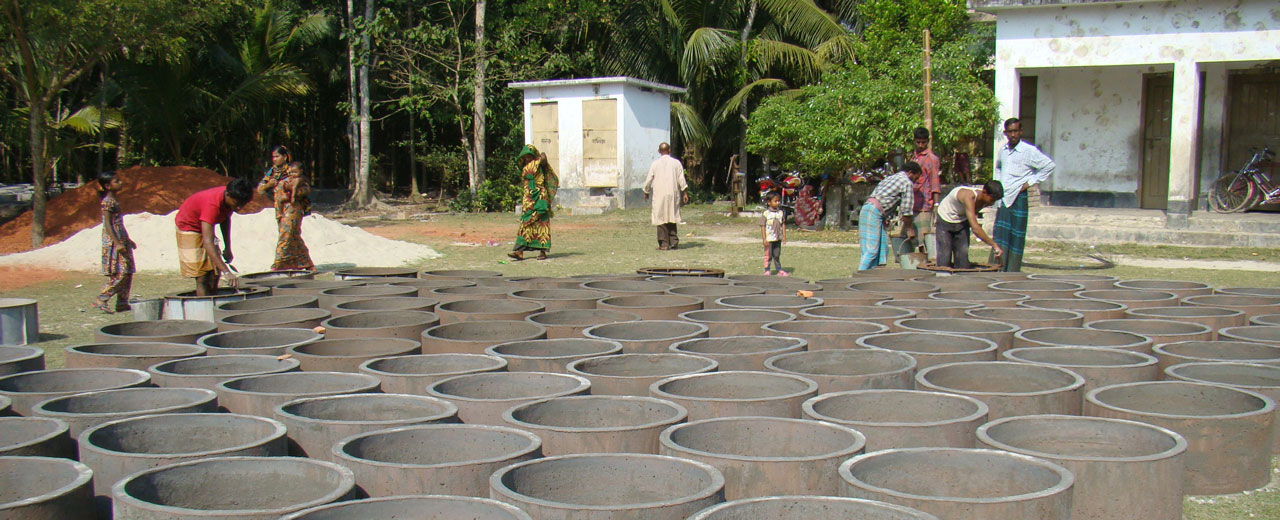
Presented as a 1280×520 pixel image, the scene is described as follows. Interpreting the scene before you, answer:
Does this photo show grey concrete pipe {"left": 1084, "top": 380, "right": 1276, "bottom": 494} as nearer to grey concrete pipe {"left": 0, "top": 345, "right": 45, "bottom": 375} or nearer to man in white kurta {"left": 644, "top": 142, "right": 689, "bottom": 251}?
grey concrete pipe {"left": 0, "top": 345, "right": 45, "bottom": 375}

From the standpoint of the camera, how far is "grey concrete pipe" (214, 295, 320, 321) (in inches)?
242

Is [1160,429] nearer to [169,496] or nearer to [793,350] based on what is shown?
[793,350]

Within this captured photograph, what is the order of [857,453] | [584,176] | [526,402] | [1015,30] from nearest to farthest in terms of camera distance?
[857,453] < [526,402] < [1015,30] < [584,176]

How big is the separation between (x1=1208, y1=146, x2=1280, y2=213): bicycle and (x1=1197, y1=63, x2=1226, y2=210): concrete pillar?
261mm

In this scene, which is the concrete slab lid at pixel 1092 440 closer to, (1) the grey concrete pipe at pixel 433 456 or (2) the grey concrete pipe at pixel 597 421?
(2) the grey concrete pipe at pixel 597 421

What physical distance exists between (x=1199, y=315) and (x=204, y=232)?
6.03m

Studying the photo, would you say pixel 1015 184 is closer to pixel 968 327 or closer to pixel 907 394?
pixel 968 327

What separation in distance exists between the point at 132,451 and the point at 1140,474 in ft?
10.3

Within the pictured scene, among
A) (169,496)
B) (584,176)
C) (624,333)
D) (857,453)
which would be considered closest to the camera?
(169,496)

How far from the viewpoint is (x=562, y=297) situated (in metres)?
6.75

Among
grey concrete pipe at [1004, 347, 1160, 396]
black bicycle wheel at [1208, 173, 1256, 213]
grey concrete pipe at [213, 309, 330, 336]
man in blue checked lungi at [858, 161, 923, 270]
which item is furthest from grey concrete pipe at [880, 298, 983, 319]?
black bicycle wheel at [1208, 173, 1256, 213]

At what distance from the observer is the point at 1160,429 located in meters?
3.40

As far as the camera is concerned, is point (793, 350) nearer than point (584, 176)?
Yes

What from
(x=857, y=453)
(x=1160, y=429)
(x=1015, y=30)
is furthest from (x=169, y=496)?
(x=1015, y=30)
